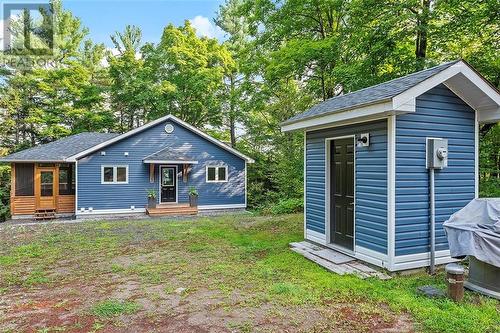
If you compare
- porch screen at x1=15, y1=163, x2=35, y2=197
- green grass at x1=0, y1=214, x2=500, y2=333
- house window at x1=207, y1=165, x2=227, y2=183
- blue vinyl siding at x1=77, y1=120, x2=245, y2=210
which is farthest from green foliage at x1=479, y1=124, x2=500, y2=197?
porch screen at x1=15, y1=163, x2=35, y2=197

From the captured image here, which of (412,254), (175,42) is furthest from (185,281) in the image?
(175,42)

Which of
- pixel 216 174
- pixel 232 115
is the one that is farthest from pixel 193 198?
pixel 232 115

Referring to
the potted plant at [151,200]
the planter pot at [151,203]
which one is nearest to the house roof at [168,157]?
the potted plant at [151,200]

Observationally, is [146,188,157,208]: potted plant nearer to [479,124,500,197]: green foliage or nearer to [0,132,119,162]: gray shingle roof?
[0,132,119,162]: gray shingle roof

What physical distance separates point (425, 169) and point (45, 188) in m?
14.5

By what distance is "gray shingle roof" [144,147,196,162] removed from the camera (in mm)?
13942

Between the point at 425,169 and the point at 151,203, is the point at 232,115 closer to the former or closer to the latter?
the point at 151,203

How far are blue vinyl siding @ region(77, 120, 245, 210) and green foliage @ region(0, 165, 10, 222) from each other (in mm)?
5314

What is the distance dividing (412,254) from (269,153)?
592 inches

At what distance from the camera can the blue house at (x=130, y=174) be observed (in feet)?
43.9

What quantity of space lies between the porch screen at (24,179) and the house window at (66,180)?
1024 millimetres

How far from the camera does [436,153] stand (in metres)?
5.05

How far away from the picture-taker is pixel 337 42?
1300cm

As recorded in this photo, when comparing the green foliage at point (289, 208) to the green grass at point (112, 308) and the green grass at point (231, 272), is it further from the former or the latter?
the green grass at point (112, 308)
